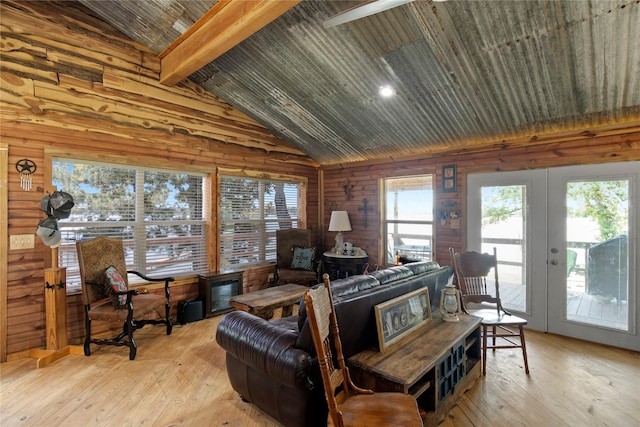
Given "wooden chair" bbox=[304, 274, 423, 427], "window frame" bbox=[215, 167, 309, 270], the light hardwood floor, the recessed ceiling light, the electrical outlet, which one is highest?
the recessed ceiling light

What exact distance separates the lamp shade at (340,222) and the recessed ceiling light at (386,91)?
2.36 m

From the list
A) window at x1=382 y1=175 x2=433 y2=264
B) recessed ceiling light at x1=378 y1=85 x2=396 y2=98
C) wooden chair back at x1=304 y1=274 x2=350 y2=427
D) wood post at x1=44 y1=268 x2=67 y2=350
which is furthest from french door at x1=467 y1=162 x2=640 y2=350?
wood post at x1=44 y1=268 x2=67 y2=350

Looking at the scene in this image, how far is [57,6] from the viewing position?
131 inches

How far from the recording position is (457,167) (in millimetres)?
4488

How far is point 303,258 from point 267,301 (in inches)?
77.6

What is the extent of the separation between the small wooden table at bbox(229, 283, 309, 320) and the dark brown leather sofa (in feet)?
2.20

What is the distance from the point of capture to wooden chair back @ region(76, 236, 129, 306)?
3.25m

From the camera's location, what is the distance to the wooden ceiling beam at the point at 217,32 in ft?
8.48

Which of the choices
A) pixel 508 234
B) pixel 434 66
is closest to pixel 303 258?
pixel 508 234

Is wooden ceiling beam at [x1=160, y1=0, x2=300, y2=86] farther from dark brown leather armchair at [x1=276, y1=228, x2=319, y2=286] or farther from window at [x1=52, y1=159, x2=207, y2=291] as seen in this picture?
dark brown leather armchair at [x1=276, y1=228, x2=319, y2=286]

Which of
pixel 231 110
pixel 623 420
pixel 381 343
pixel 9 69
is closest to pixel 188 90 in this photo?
pixel 231 110

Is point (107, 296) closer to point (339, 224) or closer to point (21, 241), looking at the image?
point (21, 241)

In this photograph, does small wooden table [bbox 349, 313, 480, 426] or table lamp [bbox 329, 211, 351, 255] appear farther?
table lamp [bbox 329, 211, 351, 255]

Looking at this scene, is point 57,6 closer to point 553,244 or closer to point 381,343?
point 381,343
